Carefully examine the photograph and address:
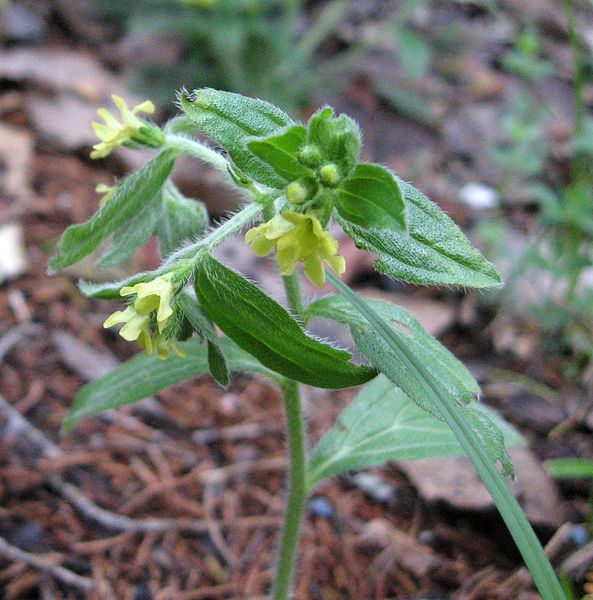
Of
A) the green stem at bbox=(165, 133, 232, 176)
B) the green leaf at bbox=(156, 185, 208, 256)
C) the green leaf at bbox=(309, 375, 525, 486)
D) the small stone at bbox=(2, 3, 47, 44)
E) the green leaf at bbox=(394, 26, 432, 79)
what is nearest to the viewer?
the green stem at bbox=(165, 133, 232, 176)

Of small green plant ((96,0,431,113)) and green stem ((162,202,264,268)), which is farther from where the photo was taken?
small green plant ((96,0,431,113))

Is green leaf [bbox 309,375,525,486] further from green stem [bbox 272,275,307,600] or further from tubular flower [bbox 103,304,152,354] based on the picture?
tubular flower [bbox 103,304,152,354]

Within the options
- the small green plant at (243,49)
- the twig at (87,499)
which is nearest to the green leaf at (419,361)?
the twig at (87,499)

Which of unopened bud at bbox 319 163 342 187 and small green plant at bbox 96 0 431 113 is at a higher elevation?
unopened bud at bbox 319 163 342 187

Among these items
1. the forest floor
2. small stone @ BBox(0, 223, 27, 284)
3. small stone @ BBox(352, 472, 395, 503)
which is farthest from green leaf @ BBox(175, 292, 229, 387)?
small stone @ BBox(0, 223, 27, 284)

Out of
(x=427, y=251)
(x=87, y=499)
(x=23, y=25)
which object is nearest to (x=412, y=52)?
(x=23, y=25)

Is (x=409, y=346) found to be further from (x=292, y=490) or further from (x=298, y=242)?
(x=292, y=490)
